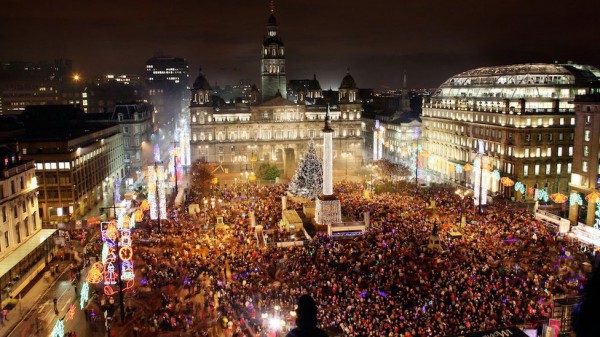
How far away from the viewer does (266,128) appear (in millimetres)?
100625

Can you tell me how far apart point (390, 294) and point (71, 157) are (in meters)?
41.8

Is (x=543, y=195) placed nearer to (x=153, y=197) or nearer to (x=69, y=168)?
(x=153, y=197)

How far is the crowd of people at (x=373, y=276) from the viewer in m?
26.5

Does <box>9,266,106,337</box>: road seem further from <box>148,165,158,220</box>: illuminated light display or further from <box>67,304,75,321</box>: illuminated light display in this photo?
<box>148,165,158,220</box>: illuminated light display

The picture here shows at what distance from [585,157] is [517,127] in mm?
12487

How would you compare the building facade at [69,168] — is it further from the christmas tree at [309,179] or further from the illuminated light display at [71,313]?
the christmas tree at [309,179]

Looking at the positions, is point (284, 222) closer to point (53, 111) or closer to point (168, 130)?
point (53, 111)

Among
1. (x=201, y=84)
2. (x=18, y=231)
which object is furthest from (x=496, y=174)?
(x=201, y=84)

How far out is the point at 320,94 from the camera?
130 meters

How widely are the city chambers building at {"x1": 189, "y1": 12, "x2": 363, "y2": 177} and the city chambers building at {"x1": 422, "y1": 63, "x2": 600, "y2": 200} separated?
2508cm

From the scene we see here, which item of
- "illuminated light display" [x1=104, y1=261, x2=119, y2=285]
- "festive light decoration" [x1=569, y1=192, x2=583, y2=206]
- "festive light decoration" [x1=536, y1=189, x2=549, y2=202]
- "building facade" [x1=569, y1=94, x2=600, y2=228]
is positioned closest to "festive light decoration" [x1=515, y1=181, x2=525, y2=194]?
"festive light decoration" [x1=536, y1=189, x2=549, y2=202]

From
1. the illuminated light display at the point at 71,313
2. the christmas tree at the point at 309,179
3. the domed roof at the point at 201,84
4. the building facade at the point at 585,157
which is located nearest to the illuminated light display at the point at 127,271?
the illuminated light display at the point at 71,313

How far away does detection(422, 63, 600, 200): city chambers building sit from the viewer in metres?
64.2

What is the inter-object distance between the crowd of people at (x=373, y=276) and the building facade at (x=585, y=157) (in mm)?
6424
